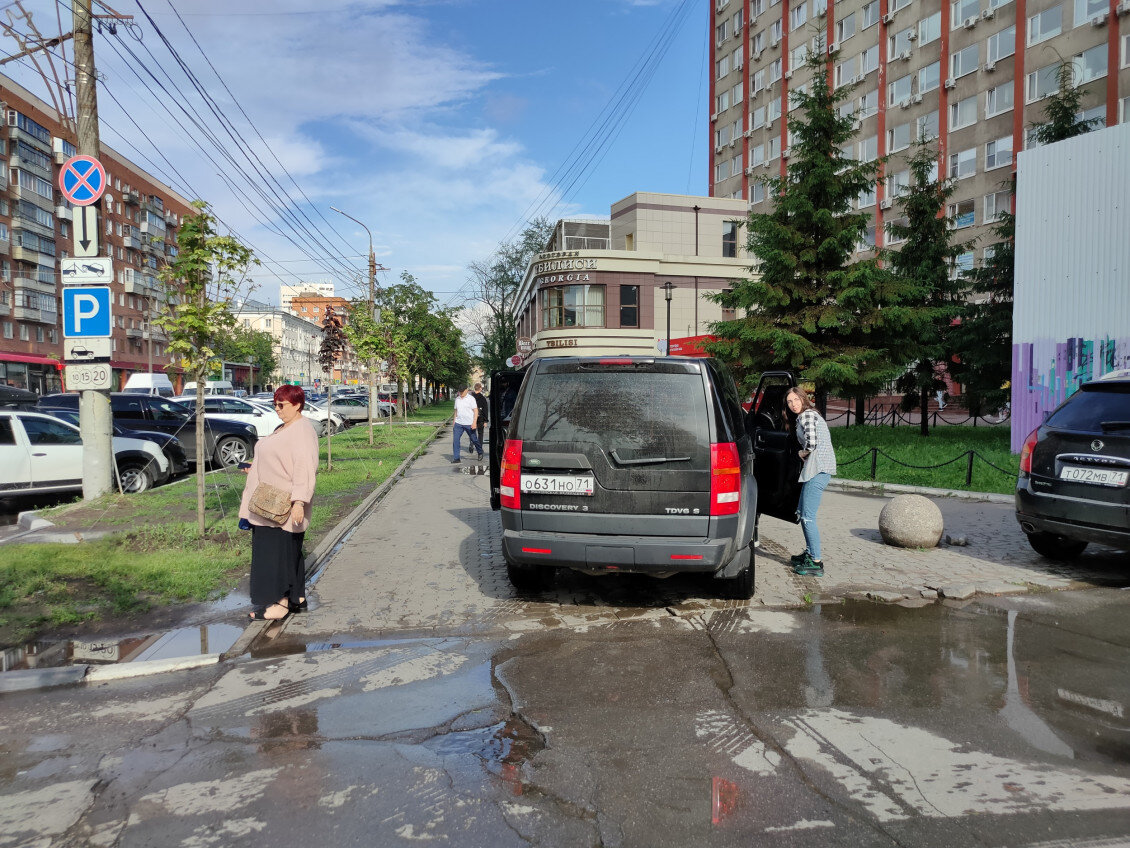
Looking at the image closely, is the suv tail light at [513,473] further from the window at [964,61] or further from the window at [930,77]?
the window at [930,77]

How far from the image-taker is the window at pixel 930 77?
42.7 metres

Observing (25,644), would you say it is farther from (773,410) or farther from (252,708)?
(773,410)

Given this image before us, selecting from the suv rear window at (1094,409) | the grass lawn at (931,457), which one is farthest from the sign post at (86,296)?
the grass lawn at (931,457)

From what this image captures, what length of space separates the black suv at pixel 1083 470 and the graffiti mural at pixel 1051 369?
801 centimetres

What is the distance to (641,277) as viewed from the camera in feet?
158

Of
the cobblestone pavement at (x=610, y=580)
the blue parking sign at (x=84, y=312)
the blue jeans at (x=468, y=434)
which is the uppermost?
the blue parking sign at (x=84, y=312)

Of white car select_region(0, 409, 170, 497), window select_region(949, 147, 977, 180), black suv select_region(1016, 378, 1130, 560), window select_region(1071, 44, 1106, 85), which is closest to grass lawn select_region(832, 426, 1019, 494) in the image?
black suv select_region(1016, 378, 1130, 560)

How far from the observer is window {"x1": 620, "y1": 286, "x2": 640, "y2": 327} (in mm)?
48000

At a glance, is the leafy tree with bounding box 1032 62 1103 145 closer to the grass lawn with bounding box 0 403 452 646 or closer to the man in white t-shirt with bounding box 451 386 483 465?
the man in white t-shirt with bounding box 451 386 483 465

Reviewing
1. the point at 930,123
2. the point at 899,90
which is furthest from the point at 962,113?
the point at 899,90

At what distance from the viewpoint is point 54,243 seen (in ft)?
199

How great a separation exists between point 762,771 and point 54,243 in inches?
2811

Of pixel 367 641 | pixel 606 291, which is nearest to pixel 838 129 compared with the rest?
pixel 367 641

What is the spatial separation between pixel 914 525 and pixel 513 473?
4.89 meters
